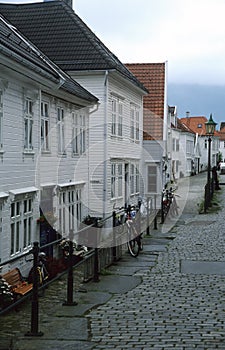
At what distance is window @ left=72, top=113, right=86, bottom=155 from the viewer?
59.9 ft

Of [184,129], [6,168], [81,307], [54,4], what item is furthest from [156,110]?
[184,129]

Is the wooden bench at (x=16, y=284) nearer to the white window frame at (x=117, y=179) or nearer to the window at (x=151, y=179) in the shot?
the white window frame at (x=117, y=179)

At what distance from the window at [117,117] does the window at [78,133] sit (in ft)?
8.91

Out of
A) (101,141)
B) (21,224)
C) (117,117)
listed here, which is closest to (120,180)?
(117,117)

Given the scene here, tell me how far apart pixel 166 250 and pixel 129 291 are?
5.56 meters

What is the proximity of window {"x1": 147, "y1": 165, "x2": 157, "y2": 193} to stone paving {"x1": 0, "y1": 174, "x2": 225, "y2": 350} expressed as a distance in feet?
50.9

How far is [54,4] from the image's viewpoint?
951 inches

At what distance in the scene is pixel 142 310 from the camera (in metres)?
8.41

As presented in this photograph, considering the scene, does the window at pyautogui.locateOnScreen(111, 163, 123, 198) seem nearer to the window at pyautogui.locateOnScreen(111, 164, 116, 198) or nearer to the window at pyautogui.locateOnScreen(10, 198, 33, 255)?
the window at pyautogui.locateOnScreen(111, 164, 116, 198)

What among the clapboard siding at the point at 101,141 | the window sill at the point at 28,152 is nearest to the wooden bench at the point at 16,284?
the window sill at the point at 28,152

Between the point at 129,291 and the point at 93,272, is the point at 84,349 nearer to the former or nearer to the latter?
the point at 129,291

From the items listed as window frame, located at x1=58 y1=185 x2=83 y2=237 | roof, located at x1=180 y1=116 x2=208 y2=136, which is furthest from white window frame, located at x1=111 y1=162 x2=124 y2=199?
roof, located at x1=180 y1=116 x2=208 y2=136

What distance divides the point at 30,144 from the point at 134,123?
13158 mm

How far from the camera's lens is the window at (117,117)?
2228 centimetres
